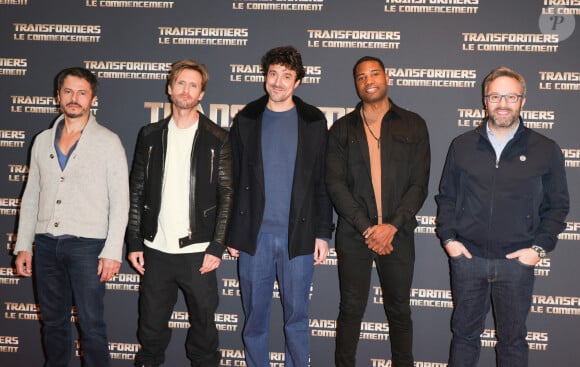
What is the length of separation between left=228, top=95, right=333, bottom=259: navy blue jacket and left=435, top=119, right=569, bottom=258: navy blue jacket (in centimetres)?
82

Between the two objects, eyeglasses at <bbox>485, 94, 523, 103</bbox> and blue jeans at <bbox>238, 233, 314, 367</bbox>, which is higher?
eyeglasses at <bbox>485, 94, 523, 103</bbox>

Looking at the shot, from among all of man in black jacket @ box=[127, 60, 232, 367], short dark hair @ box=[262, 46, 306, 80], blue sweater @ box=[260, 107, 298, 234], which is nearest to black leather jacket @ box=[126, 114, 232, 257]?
man in black jacket @ box=[127, 60, 232, 367]

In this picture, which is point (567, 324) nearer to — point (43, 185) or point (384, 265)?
point (384, 265)

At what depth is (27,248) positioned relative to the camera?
295 cm

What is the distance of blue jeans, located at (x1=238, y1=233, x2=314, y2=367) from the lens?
2.85 meters

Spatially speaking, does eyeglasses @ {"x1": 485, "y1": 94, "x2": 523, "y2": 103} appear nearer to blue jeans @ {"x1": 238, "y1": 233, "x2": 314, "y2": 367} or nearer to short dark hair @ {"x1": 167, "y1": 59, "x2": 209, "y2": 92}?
blue jeans @ {"x1": 238, "y1": 233, "x2": 314, "y2": 367}

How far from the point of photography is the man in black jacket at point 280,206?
9.30 feet

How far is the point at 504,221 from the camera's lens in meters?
2.72

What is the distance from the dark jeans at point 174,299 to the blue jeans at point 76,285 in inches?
10.1

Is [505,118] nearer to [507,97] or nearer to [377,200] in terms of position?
[507,97]

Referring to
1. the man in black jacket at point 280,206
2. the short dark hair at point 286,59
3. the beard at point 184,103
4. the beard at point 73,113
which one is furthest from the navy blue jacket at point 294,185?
the beard at point 73,113

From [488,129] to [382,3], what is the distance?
125cm

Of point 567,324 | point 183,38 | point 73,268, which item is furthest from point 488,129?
point 73,268

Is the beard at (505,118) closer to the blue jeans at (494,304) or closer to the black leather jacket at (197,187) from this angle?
the blue jeans at (494,304)
